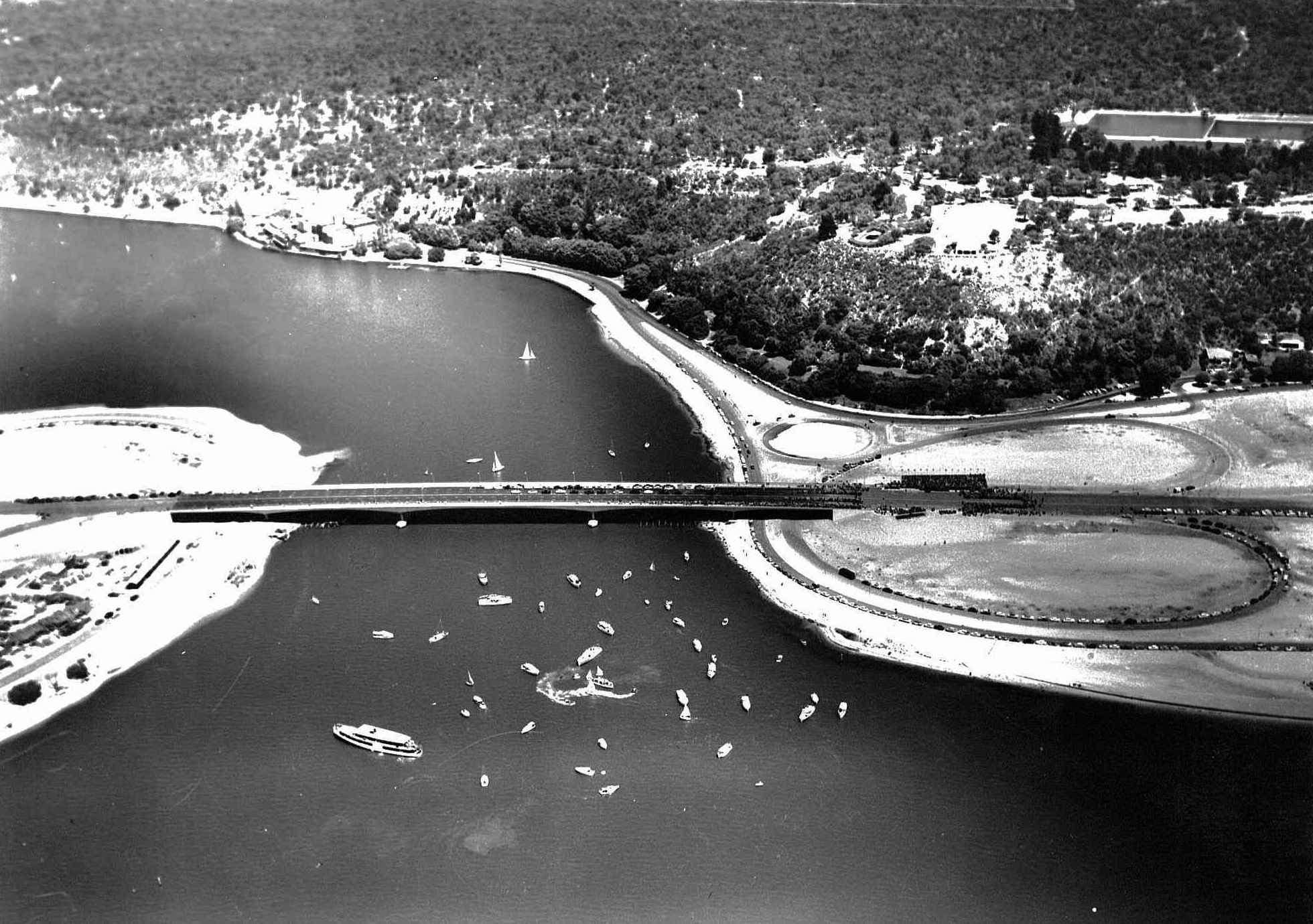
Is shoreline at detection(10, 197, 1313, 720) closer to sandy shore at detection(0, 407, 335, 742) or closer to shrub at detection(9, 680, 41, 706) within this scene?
sandy shore at detection(0, 407, 335, 742)

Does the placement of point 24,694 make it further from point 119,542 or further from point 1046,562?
point 1046,562

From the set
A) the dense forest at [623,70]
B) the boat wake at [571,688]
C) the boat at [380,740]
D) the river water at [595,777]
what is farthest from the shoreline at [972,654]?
the dense forest at [623,70]

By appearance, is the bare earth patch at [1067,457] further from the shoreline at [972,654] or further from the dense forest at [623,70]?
the dense forest at [623,70]

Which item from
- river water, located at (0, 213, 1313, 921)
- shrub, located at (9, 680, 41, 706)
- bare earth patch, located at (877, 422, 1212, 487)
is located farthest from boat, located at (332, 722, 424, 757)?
bare earth patch, located at (877, 422, 1212, 487)

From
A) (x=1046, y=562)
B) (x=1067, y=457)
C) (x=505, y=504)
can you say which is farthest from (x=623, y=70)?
(x=1046, y=562)

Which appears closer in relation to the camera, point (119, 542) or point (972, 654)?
point (972, 654)

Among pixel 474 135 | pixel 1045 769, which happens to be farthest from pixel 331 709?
pixel 474 135
